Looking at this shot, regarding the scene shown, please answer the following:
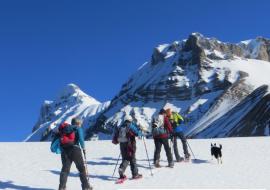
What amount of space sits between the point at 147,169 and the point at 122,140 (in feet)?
7.34

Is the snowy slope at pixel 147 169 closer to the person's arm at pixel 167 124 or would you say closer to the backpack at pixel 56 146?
the backpack at pixel 56 146

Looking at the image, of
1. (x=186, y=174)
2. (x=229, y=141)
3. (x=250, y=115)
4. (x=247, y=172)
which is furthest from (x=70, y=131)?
(x=250, y=115)

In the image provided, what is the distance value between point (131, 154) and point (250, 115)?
168m

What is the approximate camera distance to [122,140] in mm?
17125

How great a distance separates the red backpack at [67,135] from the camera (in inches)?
580

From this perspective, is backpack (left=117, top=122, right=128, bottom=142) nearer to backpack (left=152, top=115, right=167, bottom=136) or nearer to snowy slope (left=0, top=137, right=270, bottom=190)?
snowy slope (left=0, top=137, right=270, bottom=190)

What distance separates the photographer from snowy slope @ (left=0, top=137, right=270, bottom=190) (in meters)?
15.5

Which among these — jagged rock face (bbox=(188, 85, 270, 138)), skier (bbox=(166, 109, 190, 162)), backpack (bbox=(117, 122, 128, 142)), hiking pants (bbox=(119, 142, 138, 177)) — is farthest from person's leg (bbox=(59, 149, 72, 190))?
jagged rock face (bbox=(188, 85, 270, 138))

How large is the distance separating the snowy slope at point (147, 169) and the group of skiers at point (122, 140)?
700 millimetres

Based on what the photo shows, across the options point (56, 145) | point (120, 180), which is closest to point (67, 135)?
point (56, 145)

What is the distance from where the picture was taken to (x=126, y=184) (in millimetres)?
15609

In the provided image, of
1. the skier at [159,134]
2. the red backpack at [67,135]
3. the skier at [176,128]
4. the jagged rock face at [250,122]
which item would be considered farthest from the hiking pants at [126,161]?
the jagged rock face at [250,122]

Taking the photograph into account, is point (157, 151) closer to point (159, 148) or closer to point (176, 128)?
point (159, 148)

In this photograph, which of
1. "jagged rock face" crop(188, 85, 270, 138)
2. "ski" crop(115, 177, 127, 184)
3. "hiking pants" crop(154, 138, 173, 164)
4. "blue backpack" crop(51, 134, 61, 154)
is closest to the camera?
"blue backpack" crop(51, 134, 61, 154)
